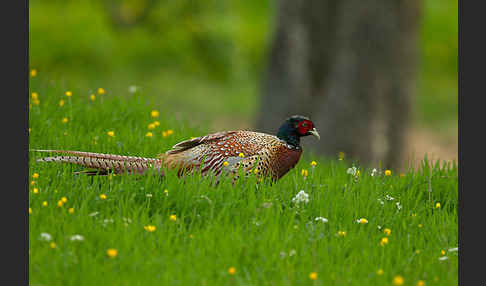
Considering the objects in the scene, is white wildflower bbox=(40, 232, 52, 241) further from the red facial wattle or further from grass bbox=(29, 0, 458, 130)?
grass bbox=(29, 0, 458, 130)

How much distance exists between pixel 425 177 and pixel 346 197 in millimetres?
1339

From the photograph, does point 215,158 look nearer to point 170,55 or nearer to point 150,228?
point 150,228

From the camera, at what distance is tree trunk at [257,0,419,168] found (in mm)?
11414

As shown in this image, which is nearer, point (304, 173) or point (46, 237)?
point (46, 237)

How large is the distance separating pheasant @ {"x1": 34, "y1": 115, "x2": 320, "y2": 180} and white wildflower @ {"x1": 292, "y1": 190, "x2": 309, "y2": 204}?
48 cm

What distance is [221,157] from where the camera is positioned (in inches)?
205

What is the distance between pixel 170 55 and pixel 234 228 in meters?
15.7

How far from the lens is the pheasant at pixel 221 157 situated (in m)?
5.05

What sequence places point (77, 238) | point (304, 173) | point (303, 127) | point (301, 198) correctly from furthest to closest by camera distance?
point (304, 173), point (303, 127), point (301, 198), point (77, 238)

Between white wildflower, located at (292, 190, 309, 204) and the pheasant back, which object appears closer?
white wildflower, located at (292, 190, 309, 204)

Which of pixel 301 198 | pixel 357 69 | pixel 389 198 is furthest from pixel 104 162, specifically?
pixel 357 69

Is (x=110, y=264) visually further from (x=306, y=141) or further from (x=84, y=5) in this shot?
(x=84, y=5)

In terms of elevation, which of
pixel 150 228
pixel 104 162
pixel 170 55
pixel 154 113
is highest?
pixel 170 55

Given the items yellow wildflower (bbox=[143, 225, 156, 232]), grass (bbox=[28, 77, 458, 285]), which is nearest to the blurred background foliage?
grass (bbox=[28, 77, 458, 285])
